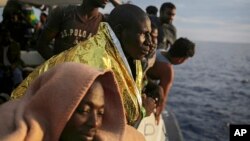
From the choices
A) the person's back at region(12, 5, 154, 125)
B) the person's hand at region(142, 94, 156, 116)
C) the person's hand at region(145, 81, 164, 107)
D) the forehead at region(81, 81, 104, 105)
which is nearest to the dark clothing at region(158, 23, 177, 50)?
the person's hand at region(145, 81, 164, 107)

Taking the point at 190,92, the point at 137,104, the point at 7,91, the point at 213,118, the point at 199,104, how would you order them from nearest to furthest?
the point at 137,104
the point at 7,91
the point at 213,118
the point at 199,104
the point at 190,92

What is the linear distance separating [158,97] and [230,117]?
2256 cm

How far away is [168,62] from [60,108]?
2.88m

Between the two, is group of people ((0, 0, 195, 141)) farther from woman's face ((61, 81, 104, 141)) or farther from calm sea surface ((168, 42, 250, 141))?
calm sea surface ((168, 42, 250, 141))

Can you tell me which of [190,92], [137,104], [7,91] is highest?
[137,104]

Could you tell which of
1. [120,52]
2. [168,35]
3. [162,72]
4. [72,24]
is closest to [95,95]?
[120,52]

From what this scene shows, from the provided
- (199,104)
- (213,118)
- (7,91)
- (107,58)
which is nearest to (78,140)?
(107,58)

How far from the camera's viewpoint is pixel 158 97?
12.6 ft

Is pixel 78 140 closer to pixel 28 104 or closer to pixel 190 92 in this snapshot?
pixel 28 104

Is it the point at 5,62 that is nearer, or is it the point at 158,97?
the point at 158,97

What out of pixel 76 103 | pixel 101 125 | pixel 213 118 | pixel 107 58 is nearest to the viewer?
pixel 76 103

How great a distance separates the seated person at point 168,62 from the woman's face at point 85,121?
7.68ft

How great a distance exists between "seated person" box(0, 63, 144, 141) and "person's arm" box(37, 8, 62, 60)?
1872 millimetres

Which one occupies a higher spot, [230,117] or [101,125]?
[101,125]
